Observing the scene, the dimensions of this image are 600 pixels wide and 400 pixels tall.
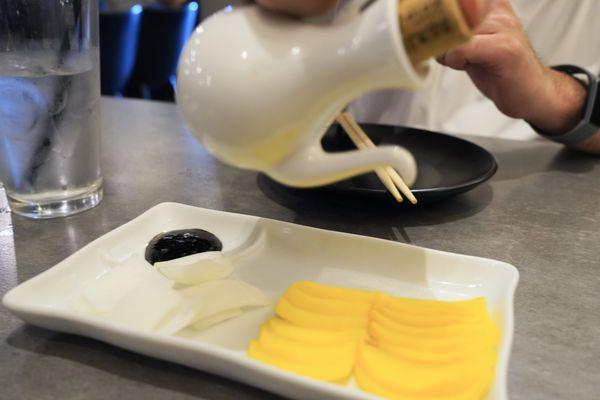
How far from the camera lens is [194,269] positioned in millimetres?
536

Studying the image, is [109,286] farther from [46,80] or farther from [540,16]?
[540,16]

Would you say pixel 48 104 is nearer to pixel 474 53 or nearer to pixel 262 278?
pixel 262 278

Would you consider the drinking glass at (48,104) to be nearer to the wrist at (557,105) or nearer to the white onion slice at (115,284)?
the white onion slice at (115,284)

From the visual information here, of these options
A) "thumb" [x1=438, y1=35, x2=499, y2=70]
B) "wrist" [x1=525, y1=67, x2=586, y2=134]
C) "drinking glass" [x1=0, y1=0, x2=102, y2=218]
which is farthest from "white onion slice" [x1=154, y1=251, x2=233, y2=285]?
"wrist" [x1=525, y1=67, x2=586, y2=134]

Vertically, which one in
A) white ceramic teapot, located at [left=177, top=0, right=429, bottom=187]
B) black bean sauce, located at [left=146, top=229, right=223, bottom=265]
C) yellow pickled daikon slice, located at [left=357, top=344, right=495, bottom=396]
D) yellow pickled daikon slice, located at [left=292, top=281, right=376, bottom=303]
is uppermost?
white ceramic teapot, located at [left=177, top=0, right=429, bottom=187]

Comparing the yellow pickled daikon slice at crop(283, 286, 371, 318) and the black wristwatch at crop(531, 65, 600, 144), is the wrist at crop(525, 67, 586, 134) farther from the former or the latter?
the yellow pickled daikon slice at crop(283, 286, 371, 318)

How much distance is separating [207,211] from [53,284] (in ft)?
0.68

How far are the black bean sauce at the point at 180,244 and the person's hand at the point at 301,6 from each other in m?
0.28

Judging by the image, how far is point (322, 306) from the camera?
1.66 ft

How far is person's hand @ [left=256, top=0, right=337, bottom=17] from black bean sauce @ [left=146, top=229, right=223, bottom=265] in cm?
28

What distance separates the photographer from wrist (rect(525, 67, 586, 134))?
3.34 feet

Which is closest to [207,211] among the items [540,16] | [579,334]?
[579,334]

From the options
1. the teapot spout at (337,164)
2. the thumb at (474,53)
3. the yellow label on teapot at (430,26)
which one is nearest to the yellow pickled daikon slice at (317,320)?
the teapot spout at (337,164)

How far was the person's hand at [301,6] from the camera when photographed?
406mm
